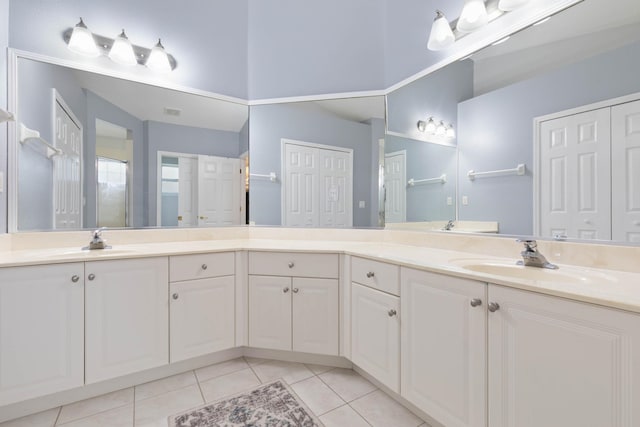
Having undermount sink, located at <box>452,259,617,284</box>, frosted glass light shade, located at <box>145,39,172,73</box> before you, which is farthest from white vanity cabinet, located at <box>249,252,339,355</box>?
frosted glass light shade, located at <box>145,39,172,73</box>

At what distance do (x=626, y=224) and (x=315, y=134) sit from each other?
6.18 feet

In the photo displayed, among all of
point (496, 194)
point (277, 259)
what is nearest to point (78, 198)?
point (277, 259)

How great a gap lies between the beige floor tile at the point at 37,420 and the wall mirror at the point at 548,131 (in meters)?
2.31

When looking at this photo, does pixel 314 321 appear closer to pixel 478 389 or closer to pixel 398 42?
pixel 478 389

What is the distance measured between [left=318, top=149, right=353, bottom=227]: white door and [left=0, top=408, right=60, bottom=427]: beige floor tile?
6.19 ft

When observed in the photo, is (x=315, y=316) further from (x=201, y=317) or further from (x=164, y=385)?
(x=164, y=385)

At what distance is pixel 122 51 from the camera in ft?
6.79

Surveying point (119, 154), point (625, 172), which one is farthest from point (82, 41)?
point (625, 172)

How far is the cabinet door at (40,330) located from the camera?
1.39m

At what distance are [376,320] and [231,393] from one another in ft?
3.01

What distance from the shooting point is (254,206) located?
252cm

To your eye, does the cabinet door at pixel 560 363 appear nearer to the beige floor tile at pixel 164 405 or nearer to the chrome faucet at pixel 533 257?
the chrome faucet at pixel 533 257

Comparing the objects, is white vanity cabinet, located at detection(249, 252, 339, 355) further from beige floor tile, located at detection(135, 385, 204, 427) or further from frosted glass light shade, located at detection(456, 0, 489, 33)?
frosted glass light shade, located at detection(456, 0, 489, 33)

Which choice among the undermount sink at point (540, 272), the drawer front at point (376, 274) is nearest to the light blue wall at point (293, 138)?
the drawer front at point (376, 274)
